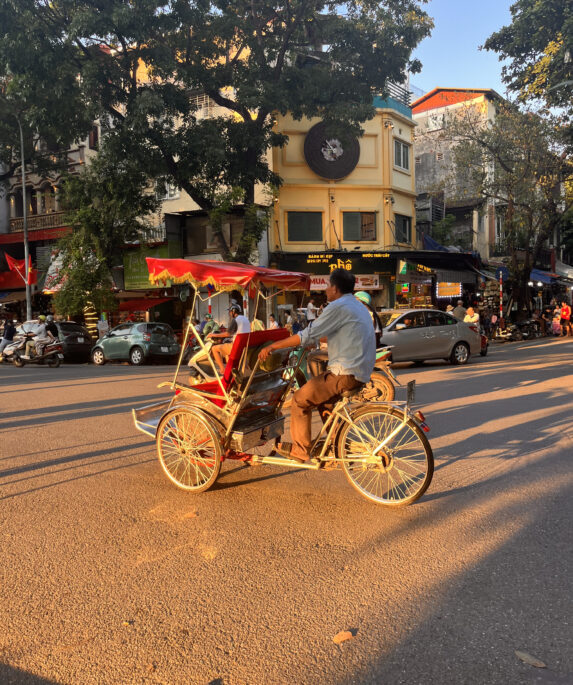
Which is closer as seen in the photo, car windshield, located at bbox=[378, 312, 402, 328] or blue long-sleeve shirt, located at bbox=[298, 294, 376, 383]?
blue long-sleeve shirt, located at bbox=[298, 294, 376, 383]

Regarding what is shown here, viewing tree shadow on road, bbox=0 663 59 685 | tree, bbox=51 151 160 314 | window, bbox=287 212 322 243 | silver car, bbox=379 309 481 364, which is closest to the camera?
tree shadow on road, bbox=0 663 59 685

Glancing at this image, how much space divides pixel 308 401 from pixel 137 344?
16160 mm

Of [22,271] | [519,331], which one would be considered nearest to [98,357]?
[22,271]

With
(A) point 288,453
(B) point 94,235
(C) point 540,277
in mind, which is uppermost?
(B) point 94,235

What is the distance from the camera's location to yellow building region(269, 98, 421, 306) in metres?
26.6

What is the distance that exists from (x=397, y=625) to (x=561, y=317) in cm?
3069

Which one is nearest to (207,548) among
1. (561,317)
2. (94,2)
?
(94,2)

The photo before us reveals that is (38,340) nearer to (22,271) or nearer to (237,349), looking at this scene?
(22,271)

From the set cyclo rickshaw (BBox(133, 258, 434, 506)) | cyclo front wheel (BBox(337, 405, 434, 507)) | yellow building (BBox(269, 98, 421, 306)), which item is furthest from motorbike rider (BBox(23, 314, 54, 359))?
cyclo front wheel (BBox(337, 405, 434, 507))

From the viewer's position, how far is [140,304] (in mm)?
28203

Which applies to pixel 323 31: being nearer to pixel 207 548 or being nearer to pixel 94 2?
pixel 94 2

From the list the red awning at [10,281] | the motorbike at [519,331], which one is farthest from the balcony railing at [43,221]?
the motorbike at [519,331]

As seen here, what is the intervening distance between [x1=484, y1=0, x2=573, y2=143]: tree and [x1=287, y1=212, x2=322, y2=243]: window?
9.60 meters

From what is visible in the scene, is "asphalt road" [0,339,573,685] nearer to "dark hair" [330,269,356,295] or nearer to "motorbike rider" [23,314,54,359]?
"dark hair" [330,269,356,295]
